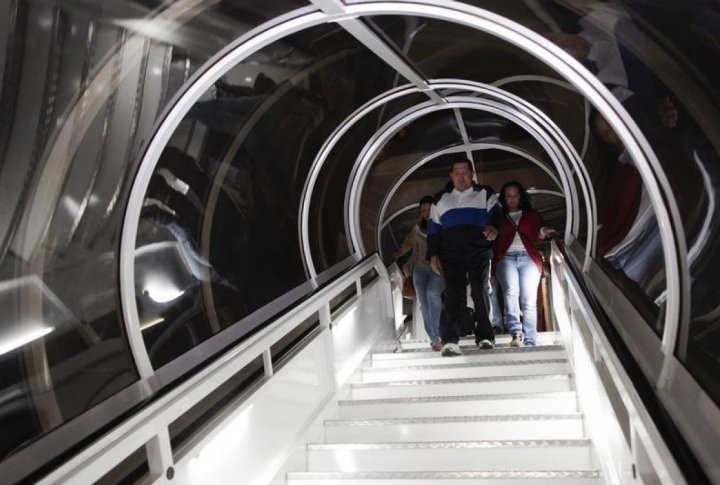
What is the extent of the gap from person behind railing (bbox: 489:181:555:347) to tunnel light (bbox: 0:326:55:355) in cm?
443

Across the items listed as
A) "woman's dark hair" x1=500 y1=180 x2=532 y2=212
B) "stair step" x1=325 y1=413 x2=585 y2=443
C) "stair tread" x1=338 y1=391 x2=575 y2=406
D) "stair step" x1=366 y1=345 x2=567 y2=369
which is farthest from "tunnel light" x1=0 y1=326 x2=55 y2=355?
"woman's dark hair" x1=500 y1=180 x2=532 y2=212

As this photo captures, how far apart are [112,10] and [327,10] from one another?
1.25 m

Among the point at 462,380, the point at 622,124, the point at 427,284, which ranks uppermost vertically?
the point at 622,124

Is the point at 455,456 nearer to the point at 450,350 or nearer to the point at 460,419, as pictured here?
the point at 460,419

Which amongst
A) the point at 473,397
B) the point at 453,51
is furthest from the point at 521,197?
the point at 473,397

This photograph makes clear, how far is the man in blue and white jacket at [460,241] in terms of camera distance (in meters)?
5.81

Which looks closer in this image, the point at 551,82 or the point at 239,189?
the point at 239,189

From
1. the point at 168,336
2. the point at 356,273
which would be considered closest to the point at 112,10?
the point at 168,336

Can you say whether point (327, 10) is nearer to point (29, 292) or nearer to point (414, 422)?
point (29, 292)

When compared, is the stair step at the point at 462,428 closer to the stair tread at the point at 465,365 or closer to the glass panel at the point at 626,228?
the glass panel at the point at 626,228

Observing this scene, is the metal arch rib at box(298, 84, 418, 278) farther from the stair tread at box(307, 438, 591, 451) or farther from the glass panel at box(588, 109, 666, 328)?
the stair tread at box(307, 438, 591, 451)

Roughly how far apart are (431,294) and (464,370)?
60.8 inches

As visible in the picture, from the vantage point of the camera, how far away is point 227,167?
4.42 metres

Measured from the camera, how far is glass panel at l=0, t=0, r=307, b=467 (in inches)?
99.3
